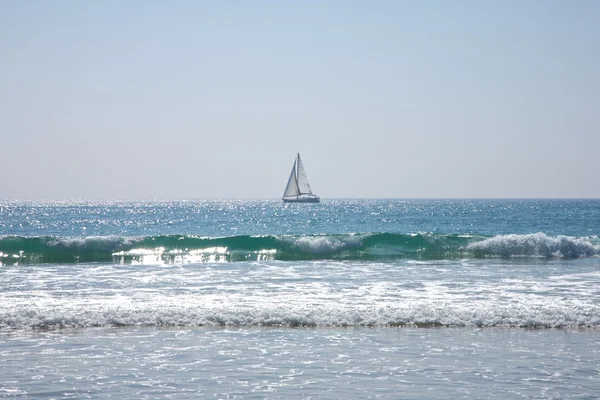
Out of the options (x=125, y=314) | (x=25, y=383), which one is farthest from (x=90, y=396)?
(x=125, y=314)

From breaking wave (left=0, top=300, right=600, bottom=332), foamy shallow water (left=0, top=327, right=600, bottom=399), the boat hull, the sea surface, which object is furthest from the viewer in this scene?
the boat hull

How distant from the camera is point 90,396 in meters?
9.20

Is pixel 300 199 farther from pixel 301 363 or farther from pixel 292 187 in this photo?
pixel 301 363

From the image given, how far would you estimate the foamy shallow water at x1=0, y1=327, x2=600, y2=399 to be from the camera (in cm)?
948

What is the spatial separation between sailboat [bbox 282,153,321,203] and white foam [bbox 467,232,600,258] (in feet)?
264

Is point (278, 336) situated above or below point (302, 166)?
below

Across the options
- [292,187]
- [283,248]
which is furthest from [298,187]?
[283,248]

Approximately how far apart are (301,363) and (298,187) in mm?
109868

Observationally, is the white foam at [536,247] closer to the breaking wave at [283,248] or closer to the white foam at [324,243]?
the breaking wave at [283,248]

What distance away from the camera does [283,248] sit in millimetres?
37688

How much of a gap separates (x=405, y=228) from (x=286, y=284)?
168ft

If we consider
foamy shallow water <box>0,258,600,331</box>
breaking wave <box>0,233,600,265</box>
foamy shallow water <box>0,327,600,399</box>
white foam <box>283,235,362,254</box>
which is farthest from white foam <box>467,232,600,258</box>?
foamy shallow water <box>0,327,600,399</box>

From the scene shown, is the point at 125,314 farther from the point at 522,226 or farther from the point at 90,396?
the point at 522,226

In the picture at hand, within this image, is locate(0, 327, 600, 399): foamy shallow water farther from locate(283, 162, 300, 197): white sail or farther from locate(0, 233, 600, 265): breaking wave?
locate(283, 162, 300, 197): white sail
